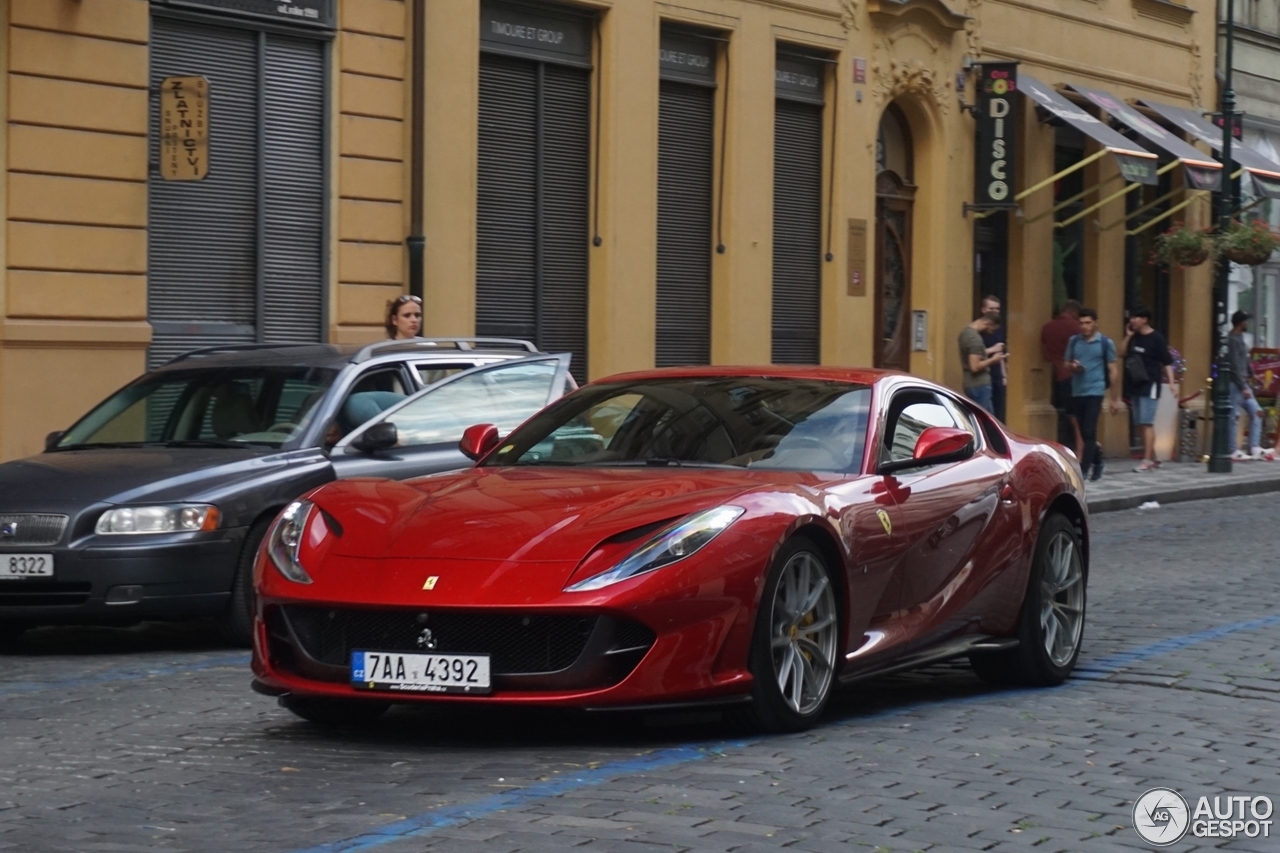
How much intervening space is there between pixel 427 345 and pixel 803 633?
17.8 feet

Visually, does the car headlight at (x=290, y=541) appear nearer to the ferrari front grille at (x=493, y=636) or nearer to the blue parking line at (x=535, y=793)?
the ferrari front grille at (x=493, y=636)

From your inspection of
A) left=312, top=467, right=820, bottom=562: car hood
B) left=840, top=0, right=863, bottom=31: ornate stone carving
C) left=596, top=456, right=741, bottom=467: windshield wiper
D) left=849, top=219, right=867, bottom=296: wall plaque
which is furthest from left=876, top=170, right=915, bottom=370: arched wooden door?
left=312, top=467, right=820, bottom=562: car hood

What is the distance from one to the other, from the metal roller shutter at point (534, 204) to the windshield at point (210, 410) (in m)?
9.43

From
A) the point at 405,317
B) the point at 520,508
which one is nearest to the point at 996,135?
the point at 405,317

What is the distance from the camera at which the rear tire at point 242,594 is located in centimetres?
1052

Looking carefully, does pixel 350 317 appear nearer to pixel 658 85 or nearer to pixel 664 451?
pixel 658 85

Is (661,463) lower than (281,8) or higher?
lower

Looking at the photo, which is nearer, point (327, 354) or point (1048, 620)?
point (1048, 620)

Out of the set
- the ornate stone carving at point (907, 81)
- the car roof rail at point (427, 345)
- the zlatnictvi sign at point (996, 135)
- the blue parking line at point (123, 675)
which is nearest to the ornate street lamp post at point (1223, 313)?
the zlatnictvi sign at point (996, 135)

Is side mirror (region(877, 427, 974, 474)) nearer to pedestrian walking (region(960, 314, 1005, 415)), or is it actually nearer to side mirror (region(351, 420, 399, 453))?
side mirror (region(351, 420, 399, 453))

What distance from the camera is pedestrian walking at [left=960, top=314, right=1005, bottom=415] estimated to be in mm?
23688

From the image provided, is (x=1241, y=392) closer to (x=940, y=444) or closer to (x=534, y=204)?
(x=534, y=204)

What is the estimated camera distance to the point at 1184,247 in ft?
97.7

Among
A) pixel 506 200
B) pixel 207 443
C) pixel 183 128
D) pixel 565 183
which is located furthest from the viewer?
pixel 565 183
